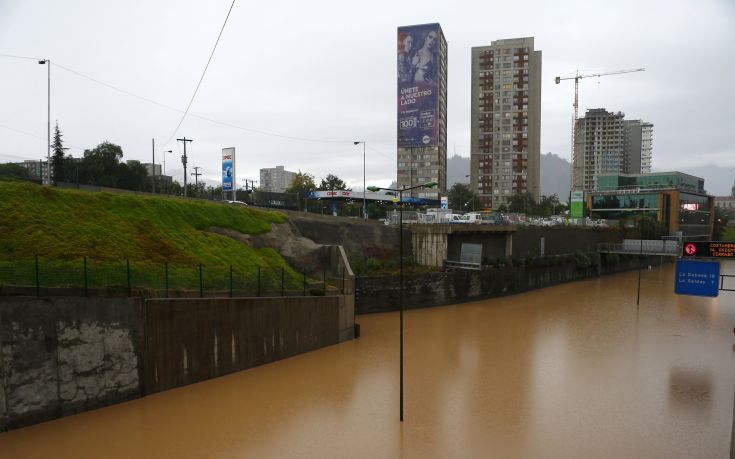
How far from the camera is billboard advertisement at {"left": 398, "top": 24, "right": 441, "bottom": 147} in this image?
191ft

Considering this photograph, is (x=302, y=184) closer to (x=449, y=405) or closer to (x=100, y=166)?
(x=100, y=166)

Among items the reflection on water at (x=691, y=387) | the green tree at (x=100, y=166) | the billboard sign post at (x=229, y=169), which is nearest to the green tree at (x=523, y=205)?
the billboard sign post at (x=229, y=169)

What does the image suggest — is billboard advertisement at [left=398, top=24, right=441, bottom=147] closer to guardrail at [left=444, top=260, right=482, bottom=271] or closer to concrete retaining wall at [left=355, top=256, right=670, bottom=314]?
concrete retaining wall at [left=355, top=256, right=670, bottom=314]

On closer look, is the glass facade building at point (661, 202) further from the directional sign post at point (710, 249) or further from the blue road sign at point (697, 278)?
the directional sign post at point (710, 249)

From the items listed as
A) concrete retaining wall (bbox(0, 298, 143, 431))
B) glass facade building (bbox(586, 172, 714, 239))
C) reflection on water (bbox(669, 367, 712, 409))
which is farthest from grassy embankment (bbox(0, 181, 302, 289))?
glass facade building (bbox(586, 172, 714, 239))

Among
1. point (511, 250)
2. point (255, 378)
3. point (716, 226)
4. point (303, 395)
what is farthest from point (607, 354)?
point (716, 226)

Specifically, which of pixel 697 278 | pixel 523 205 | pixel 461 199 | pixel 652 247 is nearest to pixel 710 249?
pixel 697 278

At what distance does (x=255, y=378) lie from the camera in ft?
65.1

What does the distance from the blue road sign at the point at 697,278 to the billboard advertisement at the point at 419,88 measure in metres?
35.7

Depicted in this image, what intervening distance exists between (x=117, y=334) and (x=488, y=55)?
111229 mm

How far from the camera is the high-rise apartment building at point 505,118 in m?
109

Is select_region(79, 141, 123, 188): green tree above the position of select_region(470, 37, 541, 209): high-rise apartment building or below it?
below

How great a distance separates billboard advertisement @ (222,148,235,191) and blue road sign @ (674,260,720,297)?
3216cm

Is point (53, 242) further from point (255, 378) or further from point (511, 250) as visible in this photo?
point (511, 250)
